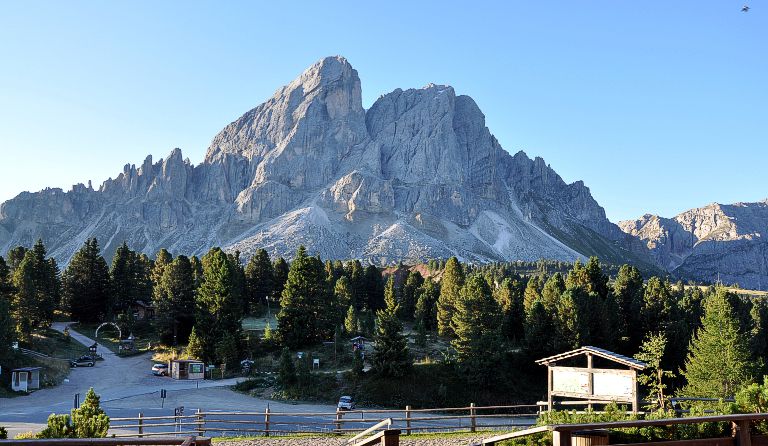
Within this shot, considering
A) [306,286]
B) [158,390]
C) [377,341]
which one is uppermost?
[306,286]

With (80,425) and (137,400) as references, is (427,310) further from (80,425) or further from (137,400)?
(80,425)

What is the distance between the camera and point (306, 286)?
64062mm

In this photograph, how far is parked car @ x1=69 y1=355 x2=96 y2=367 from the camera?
2413 inches

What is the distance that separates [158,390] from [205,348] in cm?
1008

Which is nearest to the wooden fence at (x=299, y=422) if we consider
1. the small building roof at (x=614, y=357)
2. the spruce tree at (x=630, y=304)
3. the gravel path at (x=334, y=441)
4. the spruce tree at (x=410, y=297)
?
the gravel path at (x=334, y=441)

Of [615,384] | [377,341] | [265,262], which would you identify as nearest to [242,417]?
[377,341]

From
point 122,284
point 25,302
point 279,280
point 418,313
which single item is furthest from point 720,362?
point 122,284

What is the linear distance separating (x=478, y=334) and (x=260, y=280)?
5025cm

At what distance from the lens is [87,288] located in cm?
8550

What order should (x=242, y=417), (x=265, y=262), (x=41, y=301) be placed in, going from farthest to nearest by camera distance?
1. (x=265, y=262)
2. (x=41, y=301)
3. (x=242, y=417)

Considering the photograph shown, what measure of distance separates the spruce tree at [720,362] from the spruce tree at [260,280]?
64.3m

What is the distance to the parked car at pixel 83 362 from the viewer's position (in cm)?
6128

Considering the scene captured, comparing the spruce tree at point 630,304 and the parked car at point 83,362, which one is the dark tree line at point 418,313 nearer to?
the spruce tree at point 630,304

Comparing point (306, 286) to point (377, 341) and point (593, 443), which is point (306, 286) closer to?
point (377, 341)
